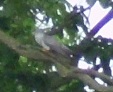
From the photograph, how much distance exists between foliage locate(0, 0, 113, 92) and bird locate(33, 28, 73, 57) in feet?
0.43

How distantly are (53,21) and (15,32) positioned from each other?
527mm

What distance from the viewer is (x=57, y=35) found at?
5672 millimetres

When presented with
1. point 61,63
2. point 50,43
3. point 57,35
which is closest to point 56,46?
point 50,43

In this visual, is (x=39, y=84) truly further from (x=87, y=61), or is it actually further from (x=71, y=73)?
(x=71, y=73)

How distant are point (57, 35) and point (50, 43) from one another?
27 centimetres

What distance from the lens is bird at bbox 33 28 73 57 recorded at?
4823 mm

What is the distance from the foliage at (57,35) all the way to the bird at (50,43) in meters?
0.13

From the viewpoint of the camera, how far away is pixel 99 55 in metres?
5.19

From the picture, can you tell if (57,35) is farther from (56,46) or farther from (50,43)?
(56,46)

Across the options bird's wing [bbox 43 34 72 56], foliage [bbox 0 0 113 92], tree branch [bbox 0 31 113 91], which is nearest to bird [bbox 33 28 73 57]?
bird's wing [bbox 43 34 72 56]

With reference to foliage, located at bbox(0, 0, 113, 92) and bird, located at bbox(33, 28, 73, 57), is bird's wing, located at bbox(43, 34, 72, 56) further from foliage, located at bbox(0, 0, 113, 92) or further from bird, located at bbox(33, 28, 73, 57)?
foliage, located at bbox(0, 0, 113, 92)

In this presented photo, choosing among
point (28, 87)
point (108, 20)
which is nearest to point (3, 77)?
point (28, 87)

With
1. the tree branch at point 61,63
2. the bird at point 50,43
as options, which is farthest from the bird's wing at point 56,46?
the tree branch at point 61,63

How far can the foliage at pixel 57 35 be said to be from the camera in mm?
5184
